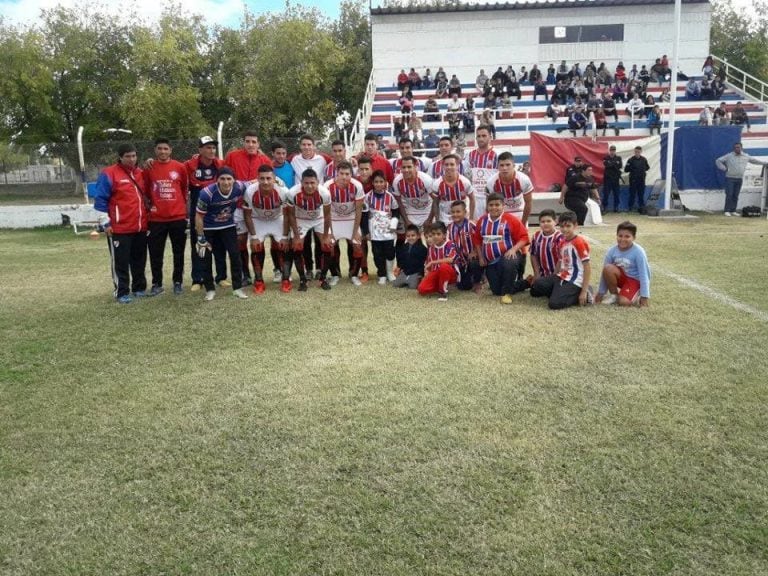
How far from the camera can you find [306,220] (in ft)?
25.9

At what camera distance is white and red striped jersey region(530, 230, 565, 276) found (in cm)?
680

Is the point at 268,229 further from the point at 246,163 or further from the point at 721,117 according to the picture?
the point at 721,117

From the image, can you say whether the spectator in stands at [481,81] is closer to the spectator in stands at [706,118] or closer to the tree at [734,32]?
the spectator in stands at [706,118]

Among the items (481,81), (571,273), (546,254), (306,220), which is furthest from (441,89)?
(571,273)

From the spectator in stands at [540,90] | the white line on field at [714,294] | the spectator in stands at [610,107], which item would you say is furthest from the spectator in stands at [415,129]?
the white line on field at [714,294]

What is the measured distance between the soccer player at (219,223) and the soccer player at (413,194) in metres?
1.97

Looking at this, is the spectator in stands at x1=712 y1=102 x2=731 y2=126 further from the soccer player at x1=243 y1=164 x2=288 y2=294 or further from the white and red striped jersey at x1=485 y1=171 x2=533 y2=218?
the soccer player at x1=243 y1=164 x2=288 y2=294

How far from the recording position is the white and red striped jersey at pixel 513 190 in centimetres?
789

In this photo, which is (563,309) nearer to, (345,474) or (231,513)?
(345,474)

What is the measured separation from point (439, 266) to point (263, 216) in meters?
2.27

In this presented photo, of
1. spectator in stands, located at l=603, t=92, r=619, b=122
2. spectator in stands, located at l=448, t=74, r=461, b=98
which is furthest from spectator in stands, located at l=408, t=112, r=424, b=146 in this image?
spectator in stands, located at l=603, t=92, r=619, b=122

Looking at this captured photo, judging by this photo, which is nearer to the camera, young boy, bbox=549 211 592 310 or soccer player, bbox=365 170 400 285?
young boy, bbox=549 211 592 310

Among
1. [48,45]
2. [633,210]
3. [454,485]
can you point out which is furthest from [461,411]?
[48,45]

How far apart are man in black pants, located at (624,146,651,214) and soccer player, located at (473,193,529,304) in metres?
10.6
